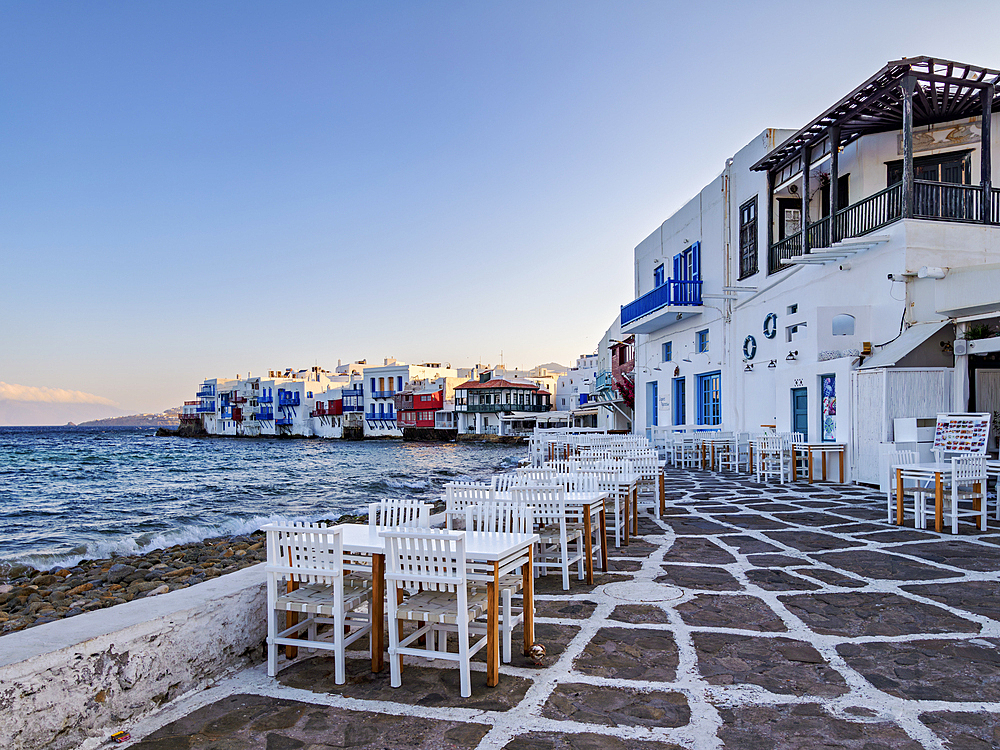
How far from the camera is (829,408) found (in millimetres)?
12781

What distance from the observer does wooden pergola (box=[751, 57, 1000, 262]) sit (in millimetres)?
11180

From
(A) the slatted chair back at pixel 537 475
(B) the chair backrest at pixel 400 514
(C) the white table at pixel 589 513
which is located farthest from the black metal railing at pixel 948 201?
(B) the chair backrest at pixel 400 514

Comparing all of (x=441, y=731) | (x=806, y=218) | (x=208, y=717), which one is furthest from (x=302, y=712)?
(x=806, y=218)

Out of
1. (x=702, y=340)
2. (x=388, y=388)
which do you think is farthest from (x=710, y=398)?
(x=388, y=388)

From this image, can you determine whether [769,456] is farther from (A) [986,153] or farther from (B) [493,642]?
(B) [493,642]

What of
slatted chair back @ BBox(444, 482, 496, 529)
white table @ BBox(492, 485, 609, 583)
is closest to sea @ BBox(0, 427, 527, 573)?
slatted chair back @ BBox(444, 482, 496, 529)

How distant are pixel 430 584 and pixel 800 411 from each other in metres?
12.2

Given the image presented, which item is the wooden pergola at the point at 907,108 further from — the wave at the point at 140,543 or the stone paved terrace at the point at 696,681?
the wave at the point at 140,543

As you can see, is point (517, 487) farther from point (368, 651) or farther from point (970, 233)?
point (970, 233)

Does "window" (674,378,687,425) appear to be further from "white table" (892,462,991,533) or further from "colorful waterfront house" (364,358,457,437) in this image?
"colorful waterfront house" (364,358,457,437)

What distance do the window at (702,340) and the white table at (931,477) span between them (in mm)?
11145

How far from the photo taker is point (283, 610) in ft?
13.5

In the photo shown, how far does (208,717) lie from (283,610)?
2.58 feet

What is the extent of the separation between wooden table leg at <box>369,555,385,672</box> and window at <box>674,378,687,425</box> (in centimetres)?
1781
